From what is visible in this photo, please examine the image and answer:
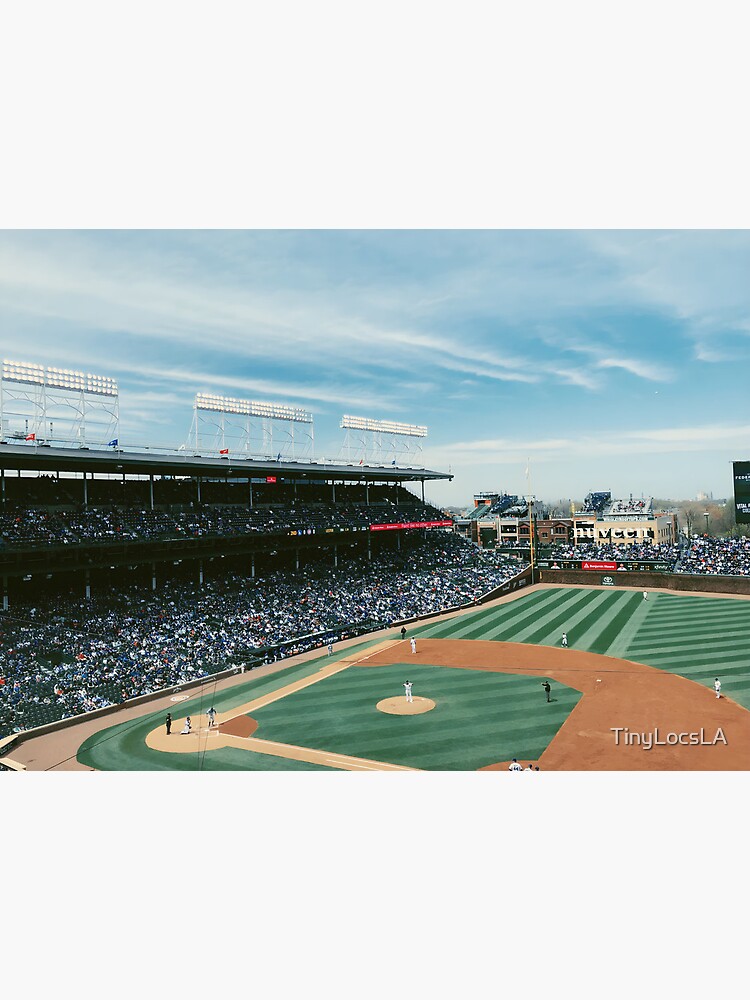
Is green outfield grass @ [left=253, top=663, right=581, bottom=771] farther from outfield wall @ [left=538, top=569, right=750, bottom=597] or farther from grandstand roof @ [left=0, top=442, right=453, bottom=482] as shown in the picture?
outfield wall @ [left=538, top=569, right=750, bottom=597]

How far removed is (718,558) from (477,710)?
32439 millimetres

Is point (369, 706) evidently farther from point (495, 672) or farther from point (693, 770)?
point (693, 770)

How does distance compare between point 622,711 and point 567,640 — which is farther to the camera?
point 567,640

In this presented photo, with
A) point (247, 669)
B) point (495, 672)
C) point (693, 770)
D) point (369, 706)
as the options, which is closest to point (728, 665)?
point (495, 672)

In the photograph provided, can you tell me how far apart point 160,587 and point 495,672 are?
15.9 metres

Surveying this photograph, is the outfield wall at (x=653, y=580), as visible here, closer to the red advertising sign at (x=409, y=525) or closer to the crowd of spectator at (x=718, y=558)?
the crowd of spectator at (x=718, y=558)

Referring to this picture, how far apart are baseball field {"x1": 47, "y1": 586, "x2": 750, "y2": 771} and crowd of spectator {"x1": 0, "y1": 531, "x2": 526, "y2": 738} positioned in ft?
5.64

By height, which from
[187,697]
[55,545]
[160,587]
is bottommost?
[187,697]

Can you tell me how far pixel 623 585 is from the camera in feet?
140

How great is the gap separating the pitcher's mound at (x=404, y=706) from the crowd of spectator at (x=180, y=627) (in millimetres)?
6927

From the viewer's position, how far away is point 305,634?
27.0 metres

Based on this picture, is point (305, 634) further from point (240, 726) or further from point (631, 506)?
point (631, 506)

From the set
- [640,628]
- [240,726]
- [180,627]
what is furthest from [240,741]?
[640,628]

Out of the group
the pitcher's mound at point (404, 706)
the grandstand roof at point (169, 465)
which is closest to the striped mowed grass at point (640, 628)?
the pitcher's mound at point (404, 706)
